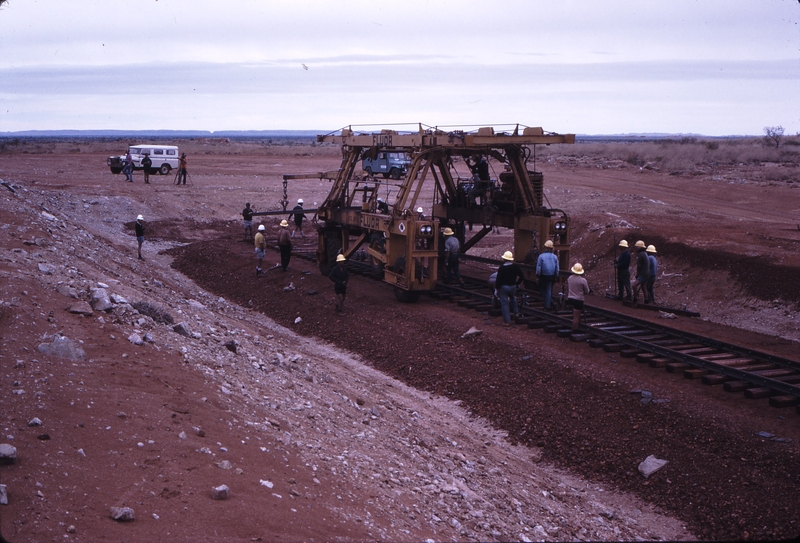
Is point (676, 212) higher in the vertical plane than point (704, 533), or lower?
higher

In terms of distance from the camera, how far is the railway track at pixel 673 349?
1045 centimetres

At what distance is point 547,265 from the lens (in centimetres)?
1461

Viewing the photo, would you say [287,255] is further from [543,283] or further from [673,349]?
[673,349]

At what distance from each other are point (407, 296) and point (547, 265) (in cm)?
348

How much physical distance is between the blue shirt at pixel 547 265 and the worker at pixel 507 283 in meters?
0.69

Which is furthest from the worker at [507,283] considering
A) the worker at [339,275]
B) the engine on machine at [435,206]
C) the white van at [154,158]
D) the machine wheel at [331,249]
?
the white van at [154,158]

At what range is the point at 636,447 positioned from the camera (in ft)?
31.3

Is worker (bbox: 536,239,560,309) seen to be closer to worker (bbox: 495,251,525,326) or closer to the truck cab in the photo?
worker (bbox: 495,251,525,326)

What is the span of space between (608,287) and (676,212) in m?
12.6

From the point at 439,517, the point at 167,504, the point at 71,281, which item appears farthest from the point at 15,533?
the point at 71,281

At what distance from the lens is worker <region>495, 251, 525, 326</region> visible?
548 inches

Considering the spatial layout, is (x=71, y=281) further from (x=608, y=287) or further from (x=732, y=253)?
(x=732, y=253)

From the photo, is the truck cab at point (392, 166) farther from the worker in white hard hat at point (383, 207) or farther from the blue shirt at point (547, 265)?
the blue shirt at point (547, 265)

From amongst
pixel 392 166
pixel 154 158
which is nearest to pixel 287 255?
pixel 392 166
